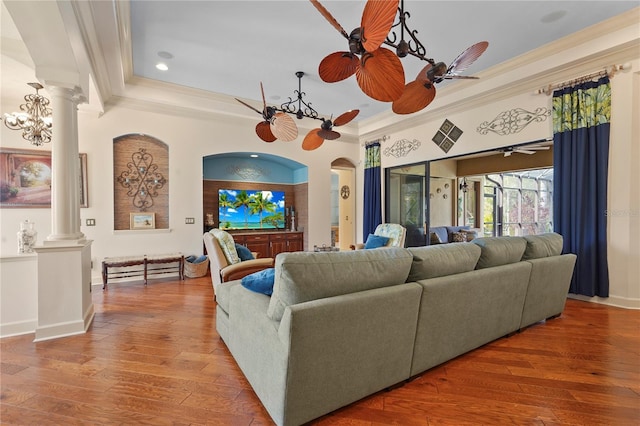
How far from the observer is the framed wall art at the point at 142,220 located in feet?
16.8

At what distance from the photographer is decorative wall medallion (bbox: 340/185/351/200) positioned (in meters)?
8.10

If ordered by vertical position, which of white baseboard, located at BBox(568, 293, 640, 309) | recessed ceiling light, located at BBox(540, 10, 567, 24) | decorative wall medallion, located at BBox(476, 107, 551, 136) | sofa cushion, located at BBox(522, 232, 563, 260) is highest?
recessed ceiling light, located at BBox(540, 10, 567, 24)

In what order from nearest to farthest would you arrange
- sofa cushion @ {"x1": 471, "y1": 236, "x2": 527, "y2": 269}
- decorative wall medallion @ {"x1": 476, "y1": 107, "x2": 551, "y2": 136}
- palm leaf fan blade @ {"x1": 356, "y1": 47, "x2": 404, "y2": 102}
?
palm leaf fan blade @ {"x1": 356, "y1": 47, "x2": 404, "y2": 102}
sofa cushion @ {"x1": 471, "y1": 236, "x2": 527, "y2": 269}
decorative wall medallion @ {"x1": 476, "y1": 107, "x2": 551, "y2": 136}

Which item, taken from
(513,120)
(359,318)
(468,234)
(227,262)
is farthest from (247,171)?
(359,318)

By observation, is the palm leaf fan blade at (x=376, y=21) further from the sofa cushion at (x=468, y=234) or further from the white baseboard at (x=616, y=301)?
the sofa cushion at (x=468, y=234)

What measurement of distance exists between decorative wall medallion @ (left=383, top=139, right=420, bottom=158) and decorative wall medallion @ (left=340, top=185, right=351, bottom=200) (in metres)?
1.61

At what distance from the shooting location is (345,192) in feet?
27.0

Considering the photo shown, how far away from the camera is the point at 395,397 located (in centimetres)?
190

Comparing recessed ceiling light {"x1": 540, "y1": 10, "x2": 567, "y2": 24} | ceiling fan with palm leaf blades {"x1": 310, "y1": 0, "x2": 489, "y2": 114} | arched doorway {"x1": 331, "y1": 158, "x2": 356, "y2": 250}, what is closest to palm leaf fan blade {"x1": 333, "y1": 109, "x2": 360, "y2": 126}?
ceiling fan with palm leaf blades {"x1": 310, "y1": 0, "x2": 489, "y2": 114}

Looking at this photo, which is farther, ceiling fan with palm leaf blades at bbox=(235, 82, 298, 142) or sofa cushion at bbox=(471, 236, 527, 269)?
ceiling fan with palm leaf blades at bbox=(235, 82, 298, 142)

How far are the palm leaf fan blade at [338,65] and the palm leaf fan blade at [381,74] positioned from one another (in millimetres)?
291

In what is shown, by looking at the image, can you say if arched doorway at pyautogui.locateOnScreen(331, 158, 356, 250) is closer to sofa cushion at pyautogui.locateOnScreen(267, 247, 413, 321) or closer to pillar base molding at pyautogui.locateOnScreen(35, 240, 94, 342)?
pillar base molding at pyautogui.locateOnScreen(35, 240, 94, 342)

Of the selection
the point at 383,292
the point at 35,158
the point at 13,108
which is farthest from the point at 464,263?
the point at 13,108

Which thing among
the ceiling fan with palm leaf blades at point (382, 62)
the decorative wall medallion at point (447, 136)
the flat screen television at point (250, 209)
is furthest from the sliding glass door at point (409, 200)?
the ceiling fan with palm leaf blades at point (382, 62)
